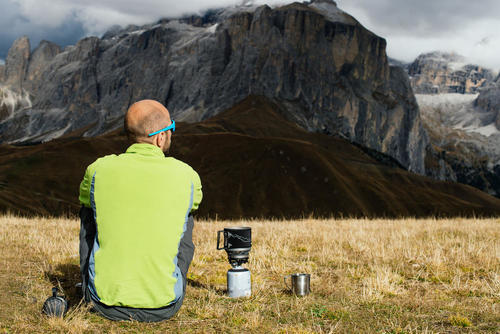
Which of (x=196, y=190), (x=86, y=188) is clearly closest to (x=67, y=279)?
(x=86, y=188)

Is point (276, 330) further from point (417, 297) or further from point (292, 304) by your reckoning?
point (417, 297)

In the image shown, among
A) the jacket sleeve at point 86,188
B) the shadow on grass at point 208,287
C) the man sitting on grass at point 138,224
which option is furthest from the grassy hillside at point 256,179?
the man sitting on grass at point 138,224

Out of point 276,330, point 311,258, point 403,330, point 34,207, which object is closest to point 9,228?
point 311,258


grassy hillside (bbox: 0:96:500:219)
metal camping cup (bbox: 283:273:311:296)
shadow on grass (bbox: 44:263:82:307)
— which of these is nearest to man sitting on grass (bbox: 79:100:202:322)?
shadow on grass (bbox: 44:263:82:307)

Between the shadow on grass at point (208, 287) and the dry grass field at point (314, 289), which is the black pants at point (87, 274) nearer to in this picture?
the dry grass field at point (314, 289)

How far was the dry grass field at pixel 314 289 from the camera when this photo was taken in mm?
5375

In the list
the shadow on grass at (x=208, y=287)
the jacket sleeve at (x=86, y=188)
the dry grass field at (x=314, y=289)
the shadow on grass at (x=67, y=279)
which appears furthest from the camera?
the shadow on grass at (x=208, y=287)

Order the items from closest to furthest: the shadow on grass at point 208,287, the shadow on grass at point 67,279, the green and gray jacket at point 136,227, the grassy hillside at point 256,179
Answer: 1. the green and gray jacket at point 136,227
2. the shadow on grass at point 67,279
3. the shadow on grass at point 208,287
4. the grassy hillside at point 256,179

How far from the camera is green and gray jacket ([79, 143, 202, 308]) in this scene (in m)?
5.27

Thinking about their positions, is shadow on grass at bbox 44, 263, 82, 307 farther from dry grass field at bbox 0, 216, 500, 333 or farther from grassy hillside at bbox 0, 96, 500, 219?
grassy hillside at bbox 0, 96, 500, 219

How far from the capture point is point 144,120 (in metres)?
5.59

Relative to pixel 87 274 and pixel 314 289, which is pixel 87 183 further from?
pixel 314 289

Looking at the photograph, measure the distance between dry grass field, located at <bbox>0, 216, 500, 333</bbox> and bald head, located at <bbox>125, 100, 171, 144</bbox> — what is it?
2239mm

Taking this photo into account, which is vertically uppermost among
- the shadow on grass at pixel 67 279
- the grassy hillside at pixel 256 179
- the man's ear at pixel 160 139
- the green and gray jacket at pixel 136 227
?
the man's ear at pixel 160 139
